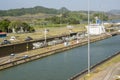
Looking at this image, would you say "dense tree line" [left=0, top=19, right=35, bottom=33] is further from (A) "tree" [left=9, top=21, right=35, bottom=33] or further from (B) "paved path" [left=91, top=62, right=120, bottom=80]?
(B) "paved path" [left=91, top=62, right=120, bottom=80]

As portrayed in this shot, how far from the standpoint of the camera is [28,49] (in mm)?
38156

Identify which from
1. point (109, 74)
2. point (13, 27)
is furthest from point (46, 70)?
point (13, 27)

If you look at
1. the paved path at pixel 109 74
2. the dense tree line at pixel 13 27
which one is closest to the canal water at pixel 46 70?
the paved path at pixel 109 74

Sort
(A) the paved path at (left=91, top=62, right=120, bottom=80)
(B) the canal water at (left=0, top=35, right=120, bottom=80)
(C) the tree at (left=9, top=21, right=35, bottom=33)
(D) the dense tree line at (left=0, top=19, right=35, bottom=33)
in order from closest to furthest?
(A) the paved path at (left=91, top=62, right=120, bottom=80) < (B) the canal water at (left=0, top=35, right=120, bottom=80) < (D) the dense tree line at (left=0, top=19, right=35, bottom=33) < (C) the tree at (left=9, top=21, right=35, bottom=33)

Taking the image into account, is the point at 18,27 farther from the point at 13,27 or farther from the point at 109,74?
the point at 109,74

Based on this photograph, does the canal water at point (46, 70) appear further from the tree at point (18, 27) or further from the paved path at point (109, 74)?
the tree at point (18, 27)

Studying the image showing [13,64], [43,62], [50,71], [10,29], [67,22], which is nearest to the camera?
[50,71]

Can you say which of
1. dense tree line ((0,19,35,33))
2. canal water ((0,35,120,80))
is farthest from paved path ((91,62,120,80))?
dense tree line ((0,19,35,33))

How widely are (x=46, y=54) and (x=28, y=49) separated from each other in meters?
4.77

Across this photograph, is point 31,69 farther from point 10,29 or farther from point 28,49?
point 10,29

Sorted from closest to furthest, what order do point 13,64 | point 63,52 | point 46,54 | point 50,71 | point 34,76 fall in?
point 34,76
point 50,71
point 13,64
point 46,54
point 63,52

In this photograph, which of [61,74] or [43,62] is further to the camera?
[43,62]

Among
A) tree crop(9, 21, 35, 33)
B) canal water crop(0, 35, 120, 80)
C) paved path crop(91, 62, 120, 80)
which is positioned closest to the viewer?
paved path crop(91, 62, 120, 80)

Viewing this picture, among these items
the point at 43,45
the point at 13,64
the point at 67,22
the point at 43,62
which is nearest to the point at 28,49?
the point at 43,45
